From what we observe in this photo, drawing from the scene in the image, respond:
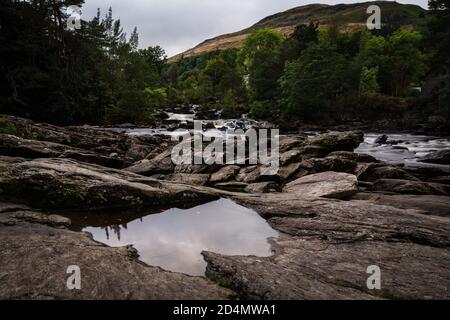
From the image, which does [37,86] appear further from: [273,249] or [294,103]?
[273,249]

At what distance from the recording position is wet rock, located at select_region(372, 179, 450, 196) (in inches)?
508

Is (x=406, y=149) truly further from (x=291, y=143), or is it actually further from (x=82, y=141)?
(x=82, y=141)

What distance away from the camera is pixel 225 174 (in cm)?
1622

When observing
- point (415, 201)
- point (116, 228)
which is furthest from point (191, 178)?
point (415, 201)

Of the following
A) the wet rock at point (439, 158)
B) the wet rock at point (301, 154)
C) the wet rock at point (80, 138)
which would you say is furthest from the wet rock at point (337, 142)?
the wet rock at point (80, 138)

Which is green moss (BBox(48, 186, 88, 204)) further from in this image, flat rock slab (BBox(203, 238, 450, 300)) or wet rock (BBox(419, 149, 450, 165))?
wet rock (BBox(419, 149, 450, 165))

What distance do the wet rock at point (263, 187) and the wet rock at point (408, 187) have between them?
401 centimetres

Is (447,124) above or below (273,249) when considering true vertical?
above

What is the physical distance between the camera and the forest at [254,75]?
37.8m

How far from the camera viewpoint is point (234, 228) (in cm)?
888

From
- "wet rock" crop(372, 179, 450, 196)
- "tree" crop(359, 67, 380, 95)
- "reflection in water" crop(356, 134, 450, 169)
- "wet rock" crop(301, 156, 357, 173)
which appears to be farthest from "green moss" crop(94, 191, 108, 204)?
"tree" crop(359, 67, 380, 95)

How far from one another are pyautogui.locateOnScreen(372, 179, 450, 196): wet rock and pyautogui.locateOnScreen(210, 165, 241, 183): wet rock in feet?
21.0
